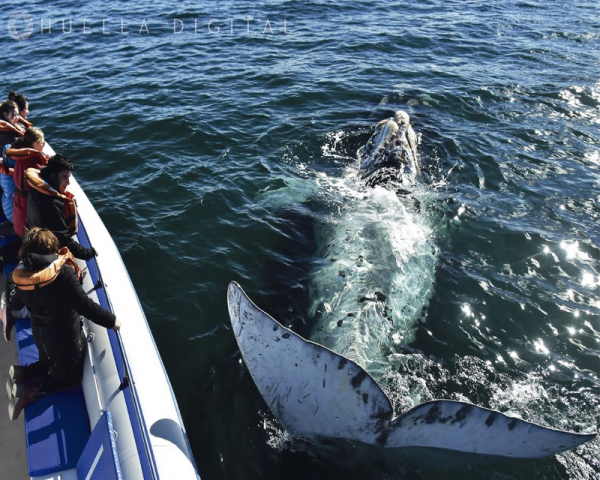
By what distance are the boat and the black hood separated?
1.73 metres

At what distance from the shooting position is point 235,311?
5.91m

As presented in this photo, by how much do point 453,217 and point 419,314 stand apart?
11.2 feet

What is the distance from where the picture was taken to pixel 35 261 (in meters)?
5.07

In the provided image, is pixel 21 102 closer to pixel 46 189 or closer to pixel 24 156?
pixel 24 156

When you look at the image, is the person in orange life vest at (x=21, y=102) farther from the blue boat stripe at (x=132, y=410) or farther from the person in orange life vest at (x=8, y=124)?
the blue boat stripe at (x=132, y=410)

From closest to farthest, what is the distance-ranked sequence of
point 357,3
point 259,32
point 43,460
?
point 43,460, point 259,32, point 357,3

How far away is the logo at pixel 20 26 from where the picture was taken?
2136 centimetres

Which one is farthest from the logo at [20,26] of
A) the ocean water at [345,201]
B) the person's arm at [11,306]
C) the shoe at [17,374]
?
the shoe at [17,374]

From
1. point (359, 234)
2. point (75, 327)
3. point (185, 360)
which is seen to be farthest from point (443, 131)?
point (75, 327)

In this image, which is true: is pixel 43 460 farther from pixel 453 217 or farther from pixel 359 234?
pixel 453 217

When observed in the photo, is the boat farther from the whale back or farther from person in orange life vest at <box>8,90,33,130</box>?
person in orange life vest at <box>8,90,33,130</box>

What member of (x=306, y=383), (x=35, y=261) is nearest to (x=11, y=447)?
(x=35, y=261)

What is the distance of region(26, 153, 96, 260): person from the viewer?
21.5ft

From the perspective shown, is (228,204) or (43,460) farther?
(228,204)
